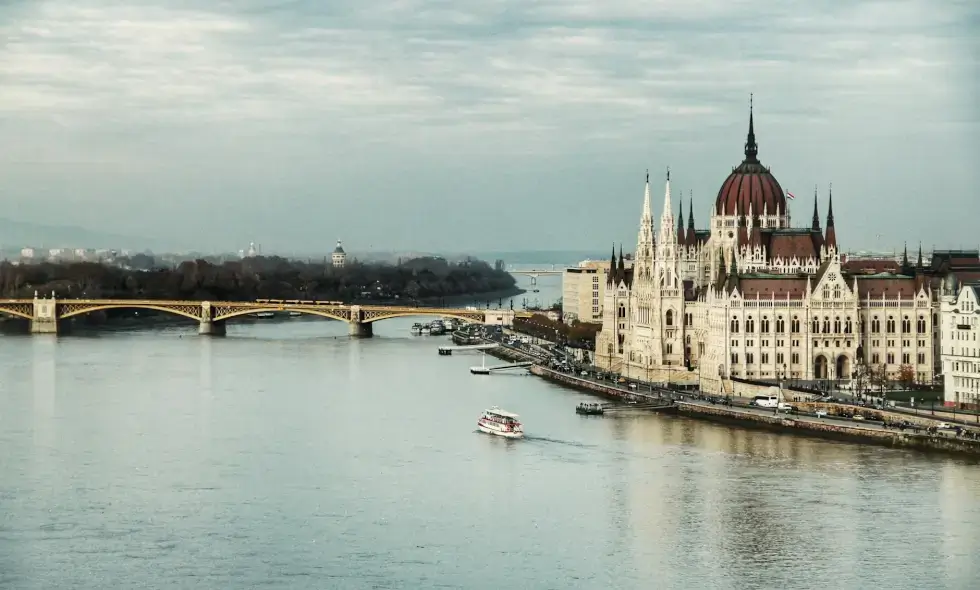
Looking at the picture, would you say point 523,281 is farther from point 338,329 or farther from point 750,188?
point 750,188

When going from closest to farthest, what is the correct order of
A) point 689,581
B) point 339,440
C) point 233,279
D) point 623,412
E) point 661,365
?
1. point 689,581
2. point 339,440
3. point 623,412
4. point 661,365
5. point 233,279

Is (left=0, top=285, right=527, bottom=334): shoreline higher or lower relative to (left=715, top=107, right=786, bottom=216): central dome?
lower

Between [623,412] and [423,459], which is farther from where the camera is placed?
[623,412]

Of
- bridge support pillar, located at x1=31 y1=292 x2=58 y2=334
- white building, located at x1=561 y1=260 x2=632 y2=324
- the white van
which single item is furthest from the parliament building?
bridge support pillar, located at x1=31 y1=292 x2=58 y2=334

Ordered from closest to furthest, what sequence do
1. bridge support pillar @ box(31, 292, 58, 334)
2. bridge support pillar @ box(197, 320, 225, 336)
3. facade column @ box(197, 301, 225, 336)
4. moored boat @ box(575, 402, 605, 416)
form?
moored boat @ box(575, 402, 605, 416)
bridge support pillar @ box(197, 320, 225, 336)
facade column @ box(197, 301, 225, 336)
bridge support pillar @ box(31, 292, 58, 334)

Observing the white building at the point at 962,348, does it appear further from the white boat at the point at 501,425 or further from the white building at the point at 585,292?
the white building at the point at 585,292

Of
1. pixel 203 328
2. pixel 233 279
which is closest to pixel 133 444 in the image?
pixel 203 328

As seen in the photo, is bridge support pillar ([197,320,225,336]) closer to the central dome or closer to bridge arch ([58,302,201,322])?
bridge arch ([58,302,201,322])
